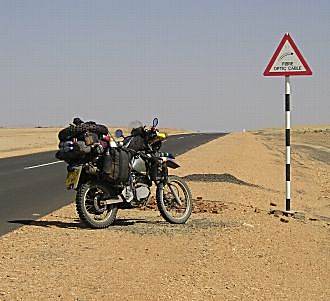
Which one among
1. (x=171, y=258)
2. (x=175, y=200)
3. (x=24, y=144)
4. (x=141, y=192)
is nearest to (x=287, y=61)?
(x=175, y=200)

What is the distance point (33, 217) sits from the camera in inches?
481

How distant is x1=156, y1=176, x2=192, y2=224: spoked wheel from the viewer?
1100cm

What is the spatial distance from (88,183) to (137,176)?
0.91m

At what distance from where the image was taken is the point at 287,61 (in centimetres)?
1251

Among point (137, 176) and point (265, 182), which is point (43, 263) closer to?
point (137, 176)

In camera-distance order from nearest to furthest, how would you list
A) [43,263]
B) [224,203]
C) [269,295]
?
[269,295] → [43,263] → [224,203]

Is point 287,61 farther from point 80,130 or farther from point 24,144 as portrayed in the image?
point 24,144

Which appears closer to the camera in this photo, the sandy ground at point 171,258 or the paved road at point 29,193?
the sandy ground at point 171,258

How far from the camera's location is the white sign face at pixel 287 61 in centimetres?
1247

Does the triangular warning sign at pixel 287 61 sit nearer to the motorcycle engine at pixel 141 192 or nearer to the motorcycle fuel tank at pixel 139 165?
the motorcycle fuel tank at pixel 139 165

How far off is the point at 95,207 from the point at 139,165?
968mm

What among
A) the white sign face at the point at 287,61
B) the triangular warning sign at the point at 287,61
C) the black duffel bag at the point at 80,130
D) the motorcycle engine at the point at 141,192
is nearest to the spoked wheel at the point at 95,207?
the motorcycle engine at the point at 141,192

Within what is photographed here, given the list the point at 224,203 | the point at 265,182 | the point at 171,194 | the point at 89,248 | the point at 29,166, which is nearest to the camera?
the point at 89,248

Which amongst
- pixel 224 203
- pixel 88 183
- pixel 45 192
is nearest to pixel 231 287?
pixel 88 183
